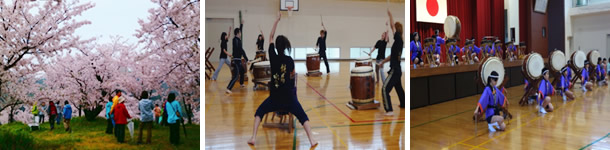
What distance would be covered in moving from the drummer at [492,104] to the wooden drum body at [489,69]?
0.06m

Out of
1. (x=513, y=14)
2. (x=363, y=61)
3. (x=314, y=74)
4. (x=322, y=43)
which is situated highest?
(x=513, y=14)

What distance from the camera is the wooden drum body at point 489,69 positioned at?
3594 millimetres

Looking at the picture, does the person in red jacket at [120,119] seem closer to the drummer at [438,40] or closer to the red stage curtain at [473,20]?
the red stage curtain at [473,20]

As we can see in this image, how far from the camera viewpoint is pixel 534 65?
4.62 metres

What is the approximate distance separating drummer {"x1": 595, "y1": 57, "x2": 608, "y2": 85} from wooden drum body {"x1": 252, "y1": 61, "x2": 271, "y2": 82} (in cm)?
595

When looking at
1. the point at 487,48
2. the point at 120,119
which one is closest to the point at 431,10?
the point at 487,48

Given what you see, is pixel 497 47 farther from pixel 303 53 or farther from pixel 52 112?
pixel 52 112

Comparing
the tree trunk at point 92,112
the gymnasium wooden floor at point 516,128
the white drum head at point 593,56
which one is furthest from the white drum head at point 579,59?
the tree trunk at point 92,112

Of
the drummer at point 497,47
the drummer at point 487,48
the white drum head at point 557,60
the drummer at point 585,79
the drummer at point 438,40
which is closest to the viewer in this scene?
the drummer at point 438,40

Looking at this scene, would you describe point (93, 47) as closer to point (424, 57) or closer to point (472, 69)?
point (424, 57)

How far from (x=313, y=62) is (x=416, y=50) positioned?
1.43 meters

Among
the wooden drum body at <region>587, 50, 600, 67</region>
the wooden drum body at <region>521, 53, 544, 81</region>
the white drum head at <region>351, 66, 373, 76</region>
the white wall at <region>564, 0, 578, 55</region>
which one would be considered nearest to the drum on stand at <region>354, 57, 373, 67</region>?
the white drum head at <region>351, 66, 373, 76</region>

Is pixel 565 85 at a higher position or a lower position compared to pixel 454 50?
lower

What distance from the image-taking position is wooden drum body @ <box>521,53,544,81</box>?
15.0 ft
